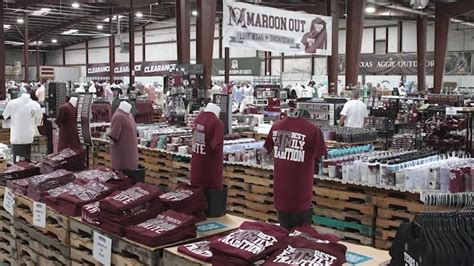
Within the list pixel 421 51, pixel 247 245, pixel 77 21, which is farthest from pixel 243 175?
pixel 77 21

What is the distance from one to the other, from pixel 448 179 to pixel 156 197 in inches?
131

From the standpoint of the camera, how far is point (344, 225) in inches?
254

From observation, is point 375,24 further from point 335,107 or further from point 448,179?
point 448,179

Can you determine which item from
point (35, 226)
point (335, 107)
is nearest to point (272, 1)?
point (335, 107)

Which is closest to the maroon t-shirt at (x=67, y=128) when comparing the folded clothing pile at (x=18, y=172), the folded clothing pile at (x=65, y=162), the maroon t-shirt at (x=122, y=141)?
the maroon t-shirt at (x=122, y=141)

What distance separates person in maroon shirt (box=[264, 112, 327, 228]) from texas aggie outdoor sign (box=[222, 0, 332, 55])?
535 cm

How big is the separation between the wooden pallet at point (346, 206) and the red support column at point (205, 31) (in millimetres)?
6494

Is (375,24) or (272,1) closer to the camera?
(272,1)

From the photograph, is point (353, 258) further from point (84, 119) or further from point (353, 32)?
point (353, 32)

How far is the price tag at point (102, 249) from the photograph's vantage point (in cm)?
370

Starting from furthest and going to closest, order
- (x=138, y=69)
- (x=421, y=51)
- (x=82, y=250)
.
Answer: (x=138, y=69), (x=421, y=51), (x=82, y=250)

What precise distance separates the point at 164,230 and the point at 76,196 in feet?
3.57

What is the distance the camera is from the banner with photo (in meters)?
23.5

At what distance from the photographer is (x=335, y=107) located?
38.3 feet
